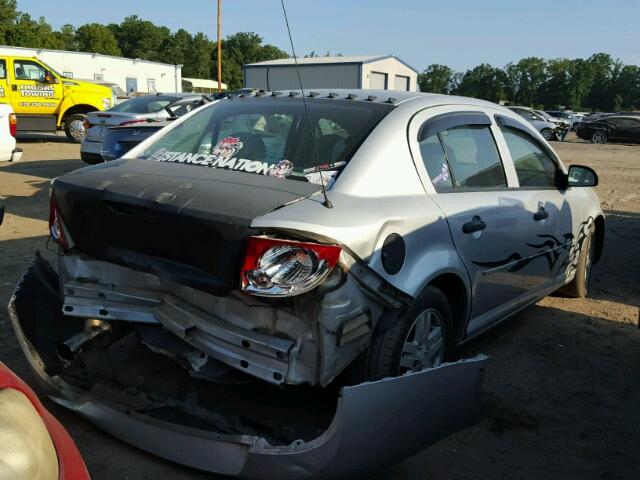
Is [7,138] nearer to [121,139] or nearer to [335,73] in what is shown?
[121,139]

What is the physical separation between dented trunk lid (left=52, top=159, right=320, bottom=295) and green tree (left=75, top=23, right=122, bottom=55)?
9296 cm

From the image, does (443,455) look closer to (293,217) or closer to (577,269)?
(293,217)

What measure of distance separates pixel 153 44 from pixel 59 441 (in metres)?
105

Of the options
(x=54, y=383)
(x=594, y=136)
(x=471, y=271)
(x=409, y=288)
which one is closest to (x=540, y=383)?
(x=471, y=271)

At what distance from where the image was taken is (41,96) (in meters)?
17.1

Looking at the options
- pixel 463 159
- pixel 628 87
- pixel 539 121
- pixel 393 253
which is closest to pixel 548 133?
pixel 539 121

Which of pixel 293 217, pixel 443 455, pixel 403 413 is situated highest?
pixel 293 217

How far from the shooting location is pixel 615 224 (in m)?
8.59

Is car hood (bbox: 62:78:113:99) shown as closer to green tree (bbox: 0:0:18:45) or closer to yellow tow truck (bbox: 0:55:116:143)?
yellow tow truck (bbox: 0:55:116:143)

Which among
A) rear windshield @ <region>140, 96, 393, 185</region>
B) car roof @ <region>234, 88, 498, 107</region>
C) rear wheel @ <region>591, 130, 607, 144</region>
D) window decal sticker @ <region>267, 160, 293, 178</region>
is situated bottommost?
rear wheel @ <region>591, 130, 607, 144</region>

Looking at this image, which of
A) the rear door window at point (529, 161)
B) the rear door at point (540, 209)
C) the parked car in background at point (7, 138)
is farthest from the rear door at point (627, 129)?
the rear door window at point (529, 161)

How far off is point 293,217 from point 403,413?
86 centimetres

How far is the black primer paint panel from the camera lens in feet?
8.52

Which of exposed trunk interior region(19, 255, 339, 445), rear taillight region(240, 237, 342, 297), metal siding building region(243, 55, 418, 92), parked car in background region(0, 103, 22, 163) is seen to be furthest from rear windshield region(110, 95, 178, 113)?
metal siding building region(243, 55, 418, 92)
